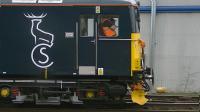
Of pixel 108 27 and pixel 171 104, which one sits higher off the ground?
pixel 108 27

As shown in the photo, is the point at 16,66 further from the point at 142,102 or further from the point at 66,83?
the point at 142,102

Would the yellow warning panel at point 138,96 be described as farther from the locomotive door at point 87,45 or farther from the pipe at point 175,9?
the pipe at point 175,9

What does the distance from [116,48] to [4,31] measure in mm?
3086

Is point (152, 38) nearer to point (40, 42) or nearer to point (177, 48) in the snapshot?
point (177, 48)

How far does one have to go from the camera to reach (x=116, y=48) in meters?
16.6

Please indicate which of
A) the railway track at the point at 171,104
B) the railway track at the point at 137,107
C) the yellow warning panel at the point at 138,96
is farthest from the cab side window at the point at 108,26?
the railway track at the point at 171,104

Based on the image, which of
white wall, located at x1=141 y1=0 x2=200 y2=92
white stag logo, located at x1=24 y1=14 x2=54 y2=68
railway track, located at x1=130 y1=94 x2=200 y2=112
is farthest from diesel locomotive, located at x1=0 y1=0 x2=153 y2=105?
white wall, located at x1=141 y1=0 x2=200 y2=92

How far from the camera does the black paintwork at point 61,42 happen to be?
16.5m

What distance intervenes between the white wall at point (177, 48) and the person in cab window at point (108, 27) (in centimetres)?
596

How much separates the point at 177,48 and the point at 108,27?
6.41m

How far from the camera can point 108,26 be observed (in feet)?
54.4

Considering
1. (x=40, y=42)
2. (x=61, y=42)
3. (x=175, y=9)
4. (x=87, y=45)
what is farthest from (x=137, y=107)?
(x=175, y=9)

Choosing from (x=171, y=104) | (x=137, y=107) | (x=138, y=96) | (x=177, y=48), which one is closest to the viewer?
(x=138, y=96)

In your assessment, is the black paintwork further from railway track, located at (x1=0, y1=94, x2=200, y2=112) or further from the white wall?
the white wall
